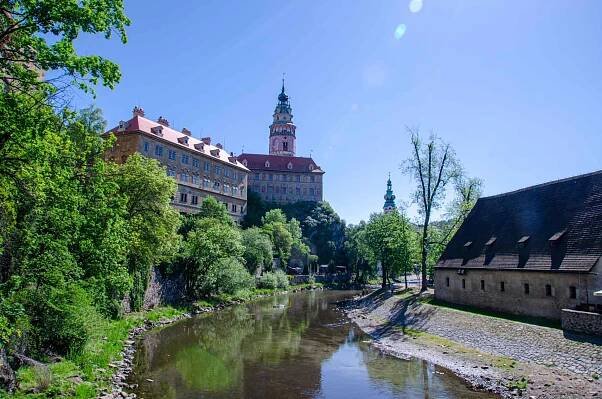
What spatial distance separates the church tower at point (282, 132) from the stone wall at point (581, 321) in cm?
11008

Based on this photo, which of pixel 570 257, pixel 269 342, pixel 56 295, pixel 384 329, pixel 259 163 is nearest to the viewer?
pixel 56 295

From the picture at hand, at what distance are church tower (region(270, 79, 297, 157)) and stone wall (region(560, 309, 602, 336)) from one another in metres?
110

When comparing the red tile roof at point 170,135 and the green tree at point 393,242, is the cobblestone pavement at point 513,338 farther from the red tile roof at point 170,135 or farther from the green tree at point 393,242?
the red tile roof at point 170,135

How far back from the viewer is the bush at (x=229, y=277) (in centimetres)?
4838

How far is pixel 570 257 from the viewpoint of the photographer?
81.4 ft

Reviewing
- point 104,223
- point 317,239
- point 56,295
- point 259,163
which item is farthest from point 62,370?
point 259,163

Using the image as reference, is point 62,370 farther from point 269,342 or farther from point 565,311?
point 565,311

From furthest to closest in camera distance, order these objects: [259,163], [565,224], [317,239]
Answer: [259,163]
[317,239]
[565,224]

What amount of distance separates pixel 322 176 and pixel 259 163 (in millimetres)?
17611

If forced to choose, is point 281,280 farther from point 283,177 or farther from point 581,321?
point 581,321

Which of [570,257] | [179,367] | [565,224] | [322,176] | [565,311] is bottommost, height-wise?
[179,367]

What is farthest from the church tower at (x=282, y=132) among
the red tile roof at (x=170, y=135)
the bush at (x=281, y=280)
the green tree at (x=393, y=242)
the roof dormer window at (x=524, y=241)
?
the roof dormer window at (x=524, y=241)

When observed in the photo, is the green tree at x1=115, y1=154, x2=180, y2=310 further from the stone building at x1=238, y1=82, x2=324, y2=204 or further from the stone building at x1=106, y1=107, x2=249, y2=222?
the stone building at x1=238, y1=82, x2=324, y2=204

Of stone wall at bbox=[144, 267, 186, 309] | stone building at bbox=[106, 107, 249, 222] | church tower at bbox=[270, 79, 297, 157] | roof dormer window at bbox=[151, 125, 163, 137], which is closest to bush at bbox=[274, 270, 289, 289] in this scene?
stone building at bbox=[106, 107, 249, 222]
